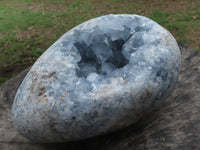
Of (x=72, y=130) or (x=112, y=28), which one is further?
(x=112, y=28)

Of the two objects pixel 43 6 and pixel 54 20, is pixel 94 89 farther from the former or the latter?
pixel 43 6

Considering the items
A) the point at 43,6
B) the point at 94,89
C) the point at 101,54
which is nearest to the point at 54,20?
the point at 43,6

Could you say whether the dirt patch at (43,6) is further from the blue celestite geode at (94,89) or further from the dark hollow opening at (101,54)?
the blue celestite geode at (94,89)

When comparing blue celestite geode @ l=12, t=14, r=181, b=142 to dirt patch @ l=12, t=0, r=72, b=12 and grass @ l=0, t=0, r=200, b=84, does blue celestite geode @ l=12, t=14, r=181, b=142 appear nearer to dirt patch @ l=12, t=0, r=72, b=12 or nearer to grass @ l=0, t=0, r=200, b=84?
grass @ l=0, t=0, r=200, b=84

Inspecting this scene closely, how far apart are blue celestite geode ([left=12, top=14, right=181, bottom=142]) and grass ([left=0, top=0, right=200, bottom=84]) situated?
2.35m

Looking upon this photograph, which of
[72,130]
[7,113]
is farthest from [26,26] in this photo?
A: [72,130]

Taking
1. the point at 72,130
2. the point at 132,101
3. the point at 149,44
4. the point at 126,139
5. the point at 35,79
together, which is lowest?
the point at 126,139

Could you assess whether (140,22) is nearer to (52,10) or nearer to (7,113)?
(7,113)

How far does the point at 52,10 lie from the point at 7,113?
4.95 meters

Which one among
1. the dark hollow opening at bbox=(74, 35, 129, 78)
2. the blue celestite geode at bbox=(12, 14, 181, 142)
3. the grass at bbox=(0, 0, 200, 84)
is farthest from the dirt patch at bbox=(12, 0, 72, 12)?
the blue celestite geode at bbox=(12, 14, 181, 142)

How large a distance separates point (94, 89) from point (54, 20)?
480 cm

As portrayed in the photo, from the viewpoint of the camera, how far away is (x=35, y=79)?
5.62ft

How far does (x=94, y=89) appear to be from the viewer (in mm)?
1546

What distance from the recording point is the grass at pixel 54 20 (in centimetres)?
439
